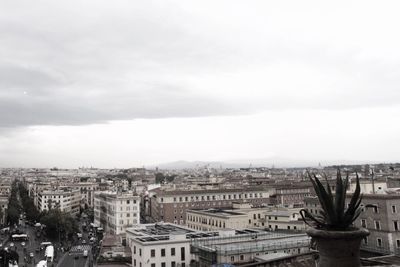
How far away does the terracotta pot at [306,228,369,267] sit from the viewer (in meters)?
8.47

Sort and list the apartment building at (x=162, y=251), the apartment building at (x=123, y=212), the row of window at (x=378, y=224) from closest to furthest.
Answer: the row of window at (x=378, y=224), the apartment building at (x=162, y=251), the apartment building at (x=123, y=212)

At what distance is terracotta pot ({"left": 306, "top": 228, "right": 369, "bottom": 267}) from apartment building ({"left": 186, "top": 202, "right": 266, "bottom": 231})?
6223cm

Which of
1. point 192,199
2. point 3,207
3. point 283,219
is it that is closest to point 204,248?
point 283,219

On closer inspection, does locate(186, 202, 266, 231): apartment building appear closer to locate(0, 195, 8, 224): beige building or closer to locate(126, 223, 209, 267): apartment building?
locate(126, 223, 209, 267): apartment building

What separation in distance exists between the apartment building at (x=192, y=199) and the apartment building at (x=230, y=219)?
14.0 metres

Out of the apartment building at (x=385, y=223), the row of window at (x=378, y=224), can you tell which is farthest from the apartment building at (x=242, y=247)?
the apartment building at (x=385, y=223)

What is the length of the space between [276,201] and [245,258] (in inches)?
2559

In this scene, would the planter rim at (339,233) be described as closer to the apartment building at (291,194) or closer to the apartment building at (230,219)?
the apartment building at (230,219)

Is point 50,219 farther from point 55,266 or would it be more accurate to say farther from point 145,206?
point 145,206

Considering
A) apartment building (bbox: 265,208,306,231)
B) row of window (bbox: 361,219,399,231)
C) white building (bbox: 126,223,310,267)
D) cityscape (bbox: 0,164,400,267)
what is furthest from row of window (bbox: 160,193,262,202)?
row of window (bbox: 361,219,399,231)

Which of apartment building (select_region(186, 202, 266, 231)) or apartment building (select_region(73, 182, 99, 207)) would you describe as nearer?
apartment building (select_region(186, 202, 266, 231))

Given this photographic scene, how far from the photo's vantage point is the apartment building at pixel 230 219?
7056 cm

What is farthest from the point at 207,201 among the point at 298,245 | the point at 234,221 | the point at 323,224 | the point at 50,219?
the point at 323,224

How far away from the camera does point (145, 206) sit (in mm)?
132375
